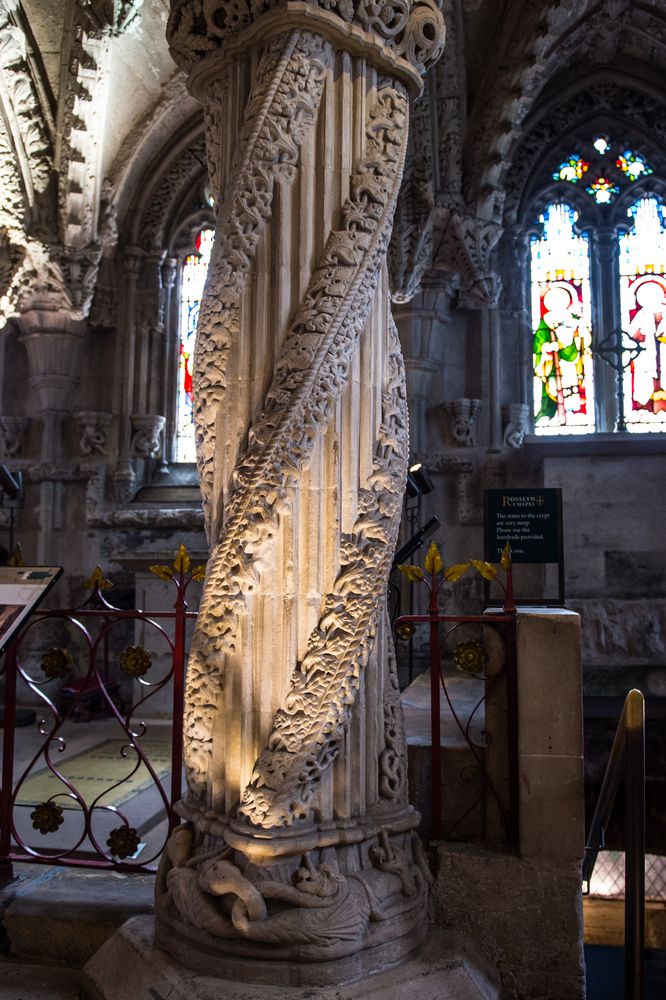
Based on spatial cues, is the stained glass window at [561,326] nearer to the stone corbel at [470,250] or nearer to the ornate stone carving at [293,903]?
the stone corbel at [470,250]

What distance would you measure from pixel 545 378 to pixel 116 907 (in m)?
6.61

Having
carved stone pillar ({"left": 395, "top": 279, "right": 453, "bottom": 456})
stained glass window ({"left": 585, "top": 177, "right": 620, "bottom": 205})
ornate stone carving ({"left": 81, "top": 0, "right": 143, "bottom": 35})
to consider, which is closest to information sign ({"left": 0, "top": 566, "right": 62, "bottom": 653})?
ornate stone carving ({"left": 81, "top": 0, "right": 143, "bottom": 35})

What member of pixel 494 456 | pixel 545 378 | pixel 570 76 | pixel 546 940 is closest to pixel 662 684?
pixel 494 456

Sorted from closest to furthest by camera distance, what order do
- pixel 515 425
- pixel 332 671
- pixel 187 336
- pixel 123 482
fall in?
pixel 332 671
pixel 515 425
pixel 123 482
pixel 187 336

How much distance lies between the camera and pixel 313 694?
183 centimetres

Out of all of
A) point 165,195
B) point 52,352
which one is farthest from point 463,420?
point 52,352

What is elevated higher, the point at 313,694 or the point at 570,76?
the point at 570,76

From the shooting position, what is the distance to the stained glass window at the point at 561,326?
776cm

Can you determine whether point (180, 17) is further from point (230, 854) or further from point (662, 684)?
point (662, 684)

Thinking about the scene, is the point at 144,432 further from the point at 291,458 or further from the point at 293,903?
the point at 293,903

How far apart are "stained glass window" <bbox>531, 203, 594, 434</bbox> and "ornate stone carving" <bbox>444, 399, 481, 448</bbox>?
70cm

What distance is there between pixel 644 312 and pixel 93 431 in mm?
5498

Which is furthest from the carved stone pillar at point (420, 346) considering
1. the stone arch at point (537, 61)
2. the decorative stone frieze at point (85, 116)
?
the decorative stone frieze at point (85, 116)

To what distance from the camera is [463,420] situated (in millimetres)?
7500
